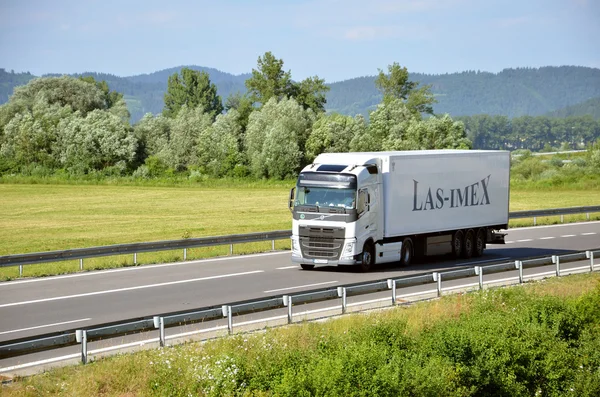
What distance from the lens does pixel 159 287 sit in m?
23.2

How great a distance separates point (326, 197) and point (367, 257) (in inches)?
81.8

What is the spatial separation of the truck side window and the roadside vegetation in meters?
8.56

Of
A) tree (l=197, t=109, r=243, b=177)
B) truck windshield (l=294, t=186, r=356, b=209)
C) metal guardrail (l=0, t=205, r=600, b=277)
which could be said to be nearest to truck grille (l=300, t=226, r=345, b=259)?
truck windshield (l=294, t=186, r=356, b=209)

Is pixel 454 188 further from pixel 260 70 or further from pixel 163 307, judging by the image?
pixel 260 70

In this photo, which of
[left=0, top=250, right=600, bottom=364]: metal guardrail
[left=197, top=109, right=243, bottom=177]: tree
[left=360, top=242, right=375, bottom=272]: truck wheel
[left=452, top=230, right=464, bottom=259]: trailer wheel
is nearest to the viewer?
[left=0, top=250, right=600, bottom=364]: metal guardrail

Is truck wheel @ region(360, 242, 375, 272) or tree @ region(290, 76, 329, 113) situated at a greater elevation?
tree @ region(290, 76, 329, 113)

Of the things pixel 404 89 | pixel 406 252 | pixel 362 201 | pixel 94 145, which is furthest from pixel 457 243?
pixel 404 89

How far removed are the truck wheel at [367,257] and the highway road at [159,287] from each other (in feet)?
0.99

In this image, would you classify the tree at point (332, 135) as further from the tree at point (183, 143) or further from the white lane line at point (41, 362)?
the white lane line at point (41, 362)

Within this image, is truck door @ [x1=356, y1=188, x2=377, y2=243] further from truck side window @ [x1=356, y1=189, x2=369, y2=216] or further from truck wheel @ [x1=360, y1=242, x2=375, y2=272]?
truck wheel @ [x1=360, y1=242, x2=375, y2=272]

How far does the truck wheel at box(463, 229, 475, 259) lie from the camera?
2938 cm

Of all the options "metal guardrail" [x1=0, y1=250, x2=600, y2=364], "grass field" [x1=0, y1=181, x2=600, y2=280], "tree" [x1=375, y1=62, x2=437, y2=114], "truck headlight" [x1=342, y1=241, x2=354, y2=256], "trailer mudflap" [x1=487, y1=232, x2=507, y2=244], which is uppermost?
"tree" [x1=375, y1=62, x2=437, y2=114]

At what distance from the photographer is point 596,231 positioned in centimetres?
3903

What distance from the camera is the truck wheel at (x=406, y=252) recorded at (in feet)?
89.1
